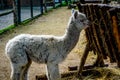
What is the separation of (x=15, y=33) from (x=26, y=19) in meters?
4.55

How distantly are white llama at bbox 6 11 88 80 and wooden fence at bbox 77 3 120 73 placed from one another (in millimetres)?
361

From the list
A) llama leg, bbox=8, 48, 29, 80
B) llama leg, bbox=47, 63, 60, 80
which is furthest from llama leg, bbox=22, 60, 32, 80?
llama leg, bbox=47, 63, 60, 80

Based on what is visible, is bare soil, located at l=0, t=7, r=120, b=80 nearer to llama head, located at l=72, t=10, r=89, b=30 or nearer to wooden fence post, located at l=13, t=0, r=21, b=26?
wooden fence post, located at l=13, t=0, r=21, b=26

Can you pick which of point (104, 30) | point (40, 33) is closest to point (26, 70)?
point (104, 30)

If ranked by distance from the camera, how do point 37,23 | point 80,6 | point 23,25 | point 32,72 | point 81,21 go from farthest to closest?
point 37,23 → point 23,25 → point 32,72 → point 80,6 → point 81,21

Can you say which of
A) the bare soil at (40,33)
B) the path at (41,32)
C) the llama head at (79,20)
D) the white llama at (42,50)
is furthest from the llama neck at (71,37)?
the path at (41,32)

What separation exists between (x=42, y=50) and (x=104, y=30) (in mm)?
1316

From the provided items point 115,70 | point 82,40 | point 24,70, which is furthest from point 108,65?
point 82,40

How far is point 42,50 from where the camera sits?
24.0ft

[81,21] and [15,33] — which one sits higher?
[81,21]

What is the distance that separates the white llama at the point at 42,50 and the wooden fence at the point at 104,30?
36 cm

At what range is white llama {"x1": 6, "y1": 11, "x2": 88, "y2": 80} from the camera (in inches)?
285

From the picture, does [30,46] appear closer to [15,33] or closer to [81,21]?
[81,21]

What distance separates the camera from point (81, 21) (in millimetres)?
7340
